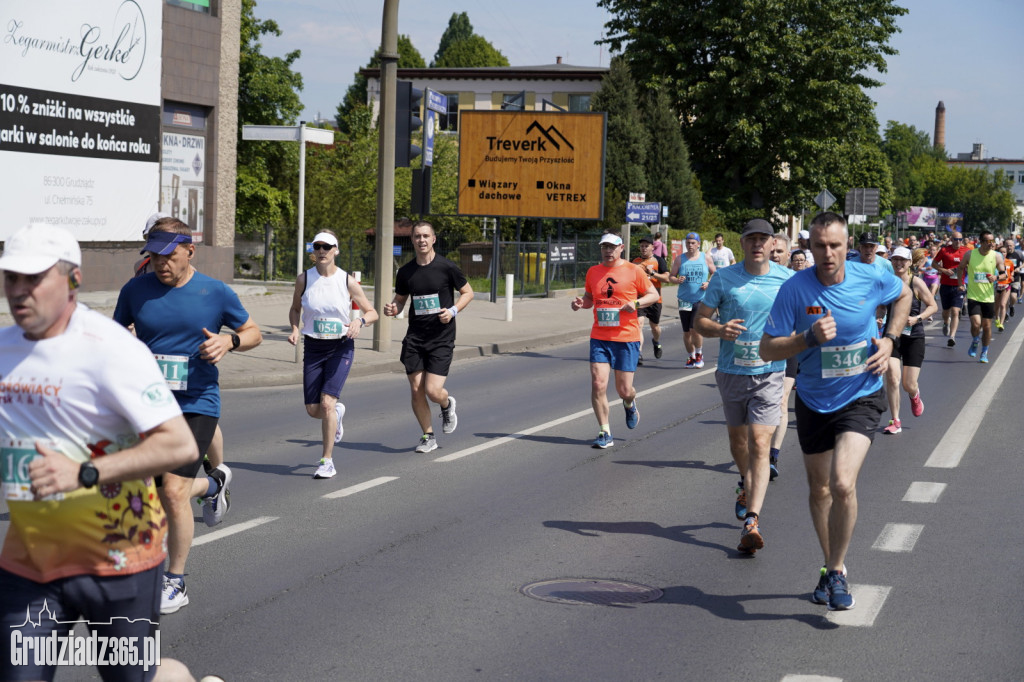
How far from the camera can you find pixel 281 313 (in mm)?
24906

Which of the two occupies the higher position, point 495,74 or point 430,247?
point 495,74

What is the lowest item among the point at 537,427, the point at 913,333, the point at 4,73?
the point at 537,427

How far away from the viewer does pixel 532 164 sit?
107 feet

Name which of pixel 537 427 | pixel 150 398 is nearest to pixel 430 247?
pixel 537 427

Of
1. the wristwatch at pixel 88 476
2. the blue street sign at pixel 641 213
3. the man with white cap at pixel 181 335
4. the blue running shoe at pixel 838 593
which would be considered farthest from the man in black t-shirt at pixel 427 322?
the blue street sign at pixel 641 213

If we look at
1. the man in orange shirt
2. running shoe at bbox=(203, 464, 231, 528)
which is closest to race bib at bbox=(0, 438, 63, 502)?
running shoe at bbox=(203, 464, 231, 528)

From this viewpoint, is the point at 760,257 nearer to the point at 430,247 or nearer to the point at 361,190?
the point at 430,247

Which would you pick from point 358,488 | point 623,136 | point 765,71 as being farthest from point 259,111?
point 358,488

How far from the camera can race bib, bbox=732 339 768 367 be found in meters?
7.64

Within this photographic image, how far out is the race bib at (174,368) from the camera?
5.95 metres

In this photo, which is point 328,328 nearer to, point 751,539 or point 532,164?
point 751,539

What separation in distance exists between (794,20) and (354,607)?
168 ft

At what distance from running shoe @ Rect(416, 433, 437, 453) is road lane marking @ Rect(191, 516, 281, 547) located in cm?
284

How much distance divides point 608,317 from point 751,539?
4290 millimetres
